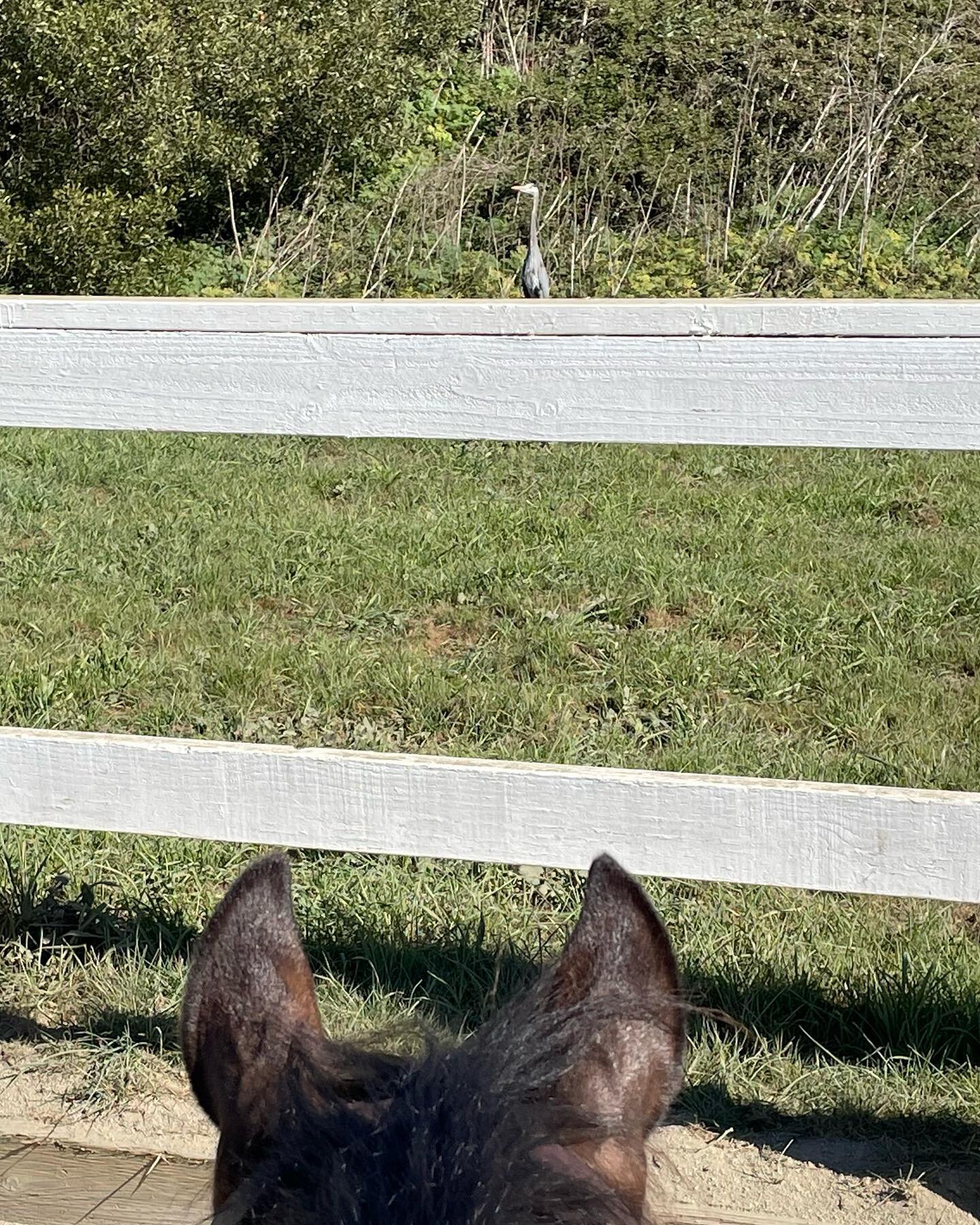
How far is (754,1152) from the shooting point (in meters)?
2.58

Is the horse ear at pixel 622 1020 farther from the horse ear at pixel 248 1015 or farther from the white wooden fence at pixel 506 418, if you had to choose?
the white wooden fence at pixel 506 418

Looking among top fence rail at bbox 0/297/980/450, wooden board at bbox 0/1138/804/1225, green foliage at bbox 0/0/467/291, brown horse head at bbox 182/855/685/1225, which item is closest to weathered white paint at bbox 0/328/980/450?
top fence rail at bbox 0/297/980/450

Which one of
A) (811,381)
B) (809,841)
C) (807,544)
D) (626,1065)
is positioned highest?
(811,381)

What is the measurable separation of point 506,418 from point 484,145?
10.5 m

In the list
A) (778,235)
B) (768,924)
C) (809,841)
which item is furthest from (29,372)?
(778,235)

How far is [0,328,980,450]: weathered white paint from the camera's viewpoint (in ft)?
6.84

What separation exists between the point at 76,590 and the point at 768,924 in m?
2.83

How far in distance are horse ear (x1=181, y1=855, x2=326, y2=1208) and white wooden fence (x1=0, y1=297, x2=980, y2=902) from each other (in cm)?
91

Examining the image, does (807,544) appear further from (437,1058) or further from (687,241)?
(687,241)

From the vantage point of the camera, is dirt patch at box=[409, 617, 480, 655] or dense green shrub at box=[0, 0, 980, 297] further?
dense green shrub at box=[0, 0, 980, 297]

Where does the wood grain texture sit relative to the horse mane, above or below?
below

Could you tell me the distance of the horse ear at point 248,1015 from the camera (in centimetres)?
127

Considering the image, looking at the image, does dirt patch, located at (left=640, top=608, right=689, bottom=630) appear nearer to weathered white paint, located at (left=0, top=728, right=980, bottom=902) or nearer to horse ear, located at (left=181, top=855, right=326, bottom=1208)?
weathered white paint, located at (left=0, top=728, right=980, bottom=902)

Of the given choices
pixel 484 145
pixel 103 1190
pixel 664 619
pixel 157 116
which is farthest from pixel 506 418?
pixel 484 145
